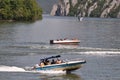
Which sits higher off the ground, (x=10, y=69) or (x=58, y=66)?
(x=58, y=66)

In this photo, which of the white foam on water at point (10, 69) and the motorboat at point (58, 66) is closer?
the motorboat at point (58, 66)

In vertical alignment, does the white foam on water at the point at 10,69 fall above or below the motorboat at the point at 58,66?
below

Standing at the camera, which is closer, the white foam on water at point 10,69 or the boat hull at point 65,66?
the boat hull at point 65,66

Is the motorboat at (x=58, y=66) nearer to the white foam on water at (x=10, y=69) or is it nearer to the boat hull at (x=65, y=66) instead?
the boat hull at (x=65, y=66)

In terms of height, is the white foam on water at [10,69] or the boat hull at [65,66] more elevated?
the boat hull at [65,66]

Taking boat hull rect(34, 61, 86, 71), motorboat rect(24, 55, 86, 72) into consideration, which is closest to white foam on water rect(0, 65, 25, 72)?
motorboat rect(24, 55, 86, 72)

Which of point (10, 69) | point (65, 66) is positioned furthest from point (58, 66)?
point (10, 69)

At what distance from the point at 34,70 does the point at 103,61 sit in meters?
12.2

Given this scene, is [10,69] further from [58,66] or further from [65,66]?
[65,66]

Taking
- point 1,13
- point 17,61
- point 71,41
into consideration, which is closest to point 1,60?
point 17,61

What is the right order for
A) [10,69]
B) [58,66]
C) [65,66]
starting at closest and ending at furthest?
1. [58,66]
2. [65,66]
3. [10,69]

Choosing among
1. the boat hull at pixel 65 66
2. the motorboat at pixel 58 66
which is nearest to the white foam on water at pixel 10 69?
the motorboat at pixel 58 66

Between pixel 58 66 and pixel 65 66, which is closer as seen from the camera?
pixel 58 66

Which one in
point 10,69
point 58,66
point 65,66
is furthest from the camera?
point 10,69
